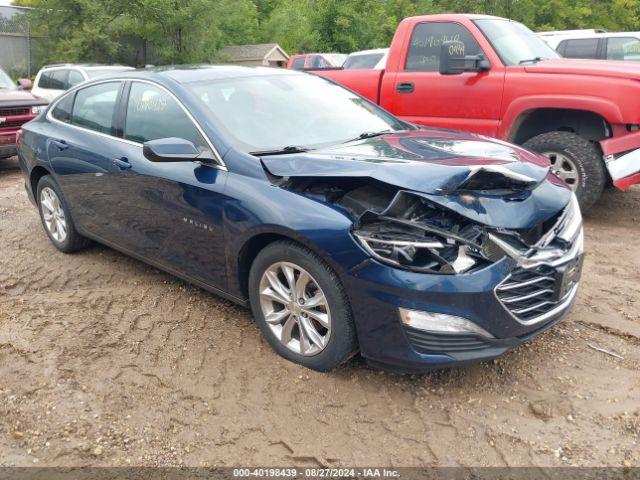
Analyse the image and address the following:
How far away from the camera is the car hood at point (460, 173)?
9.55 feet

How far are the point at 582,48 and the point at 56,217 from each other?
10.1 m

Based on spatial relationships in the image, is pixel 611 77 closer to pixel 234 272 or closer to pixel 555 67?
pixel 555 67

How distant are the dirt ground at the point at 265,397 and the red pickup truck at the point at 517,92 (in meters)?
1.78

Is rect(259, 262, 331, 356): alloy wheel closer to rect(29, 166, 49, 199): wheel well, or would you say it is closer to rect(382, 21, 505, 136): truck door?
rect(29, 166, 49, 199): wheel well

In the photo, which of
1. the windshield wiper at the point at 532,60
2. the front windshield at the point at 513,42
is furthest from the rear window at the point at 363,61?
the windshield wiper at the point at 532,60

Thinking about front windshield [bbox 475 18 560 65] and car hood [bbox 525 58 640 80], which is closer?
car hood [bbox 525 58 640 80]

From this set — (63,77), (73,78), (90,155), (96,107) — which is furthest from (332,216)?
(63,77)

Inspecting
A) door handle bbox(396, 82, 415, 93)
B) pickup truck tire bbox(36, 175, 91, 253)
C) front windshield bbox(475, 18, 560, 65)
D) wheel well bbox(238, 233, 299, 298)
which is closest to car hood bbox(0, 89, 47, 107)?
pickup truck tire bbox(36, 175, 91, 253)

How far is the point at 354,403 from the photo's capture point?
3.04m

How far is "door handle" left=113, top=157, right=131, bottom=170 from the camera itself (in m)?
4.21

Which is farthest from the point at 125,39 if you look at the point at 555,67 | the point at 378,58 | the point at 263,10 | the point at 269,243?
the point at 269,243

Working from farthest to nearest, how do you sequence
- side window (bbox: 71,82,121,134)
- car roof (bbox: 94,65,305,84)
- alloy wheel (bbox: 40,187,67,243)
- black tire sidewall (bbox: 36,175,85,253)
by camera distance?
alloy wheel (bbox: 40,187,67,243) → black tire sidewall (bbox: 36,175,85,253) → side window (bbox: 71,82,121,134) → car roof (bbox: 94,65,305,84)

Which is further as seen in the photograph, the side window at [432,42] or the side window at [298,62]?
the side window at [298,62]

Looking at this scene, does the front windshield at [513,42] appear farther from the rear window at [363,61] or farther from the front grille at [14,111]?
the front grille at [14,111]
